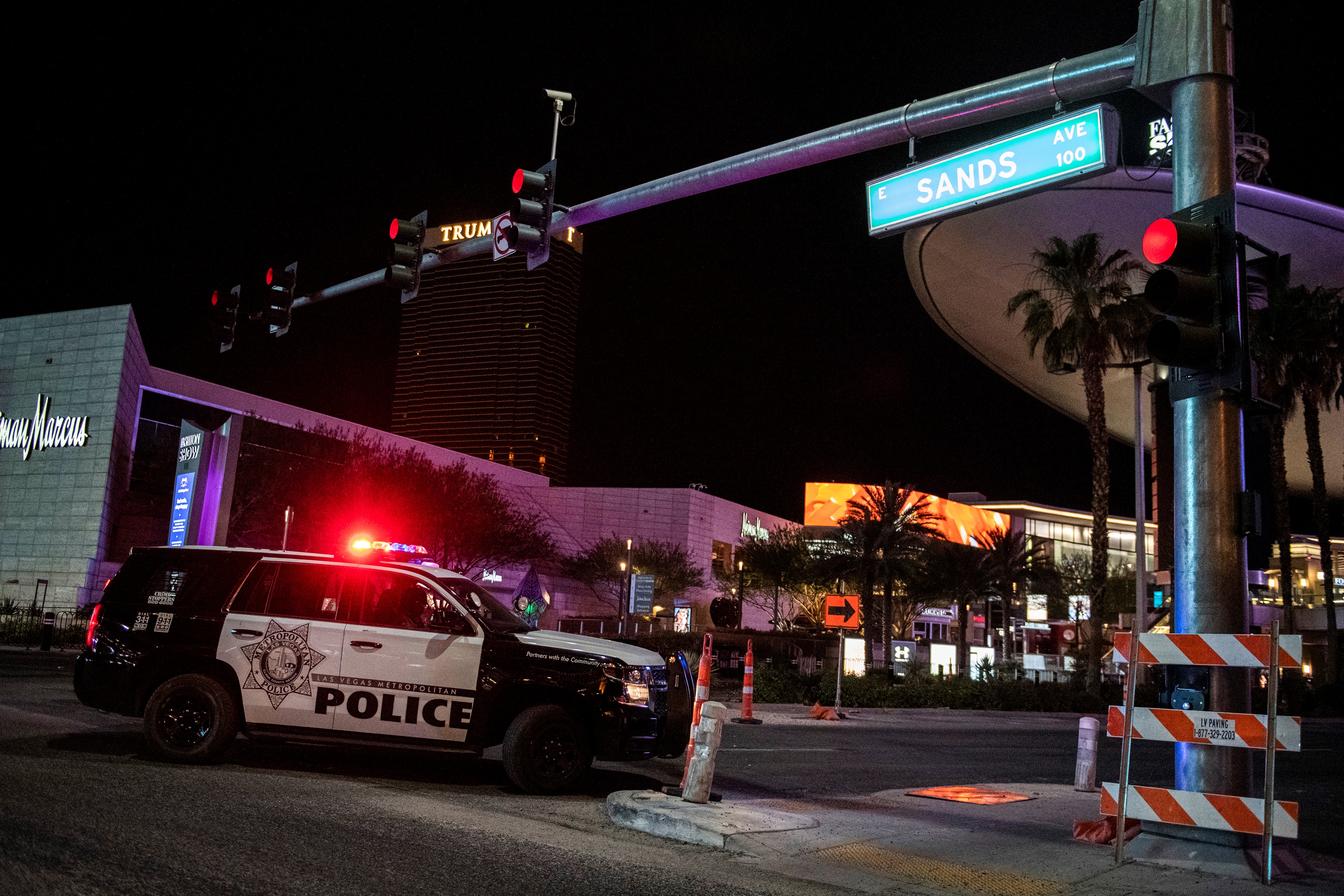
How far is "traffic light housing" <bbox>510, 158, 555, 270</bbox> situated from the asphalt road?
5.30 meters

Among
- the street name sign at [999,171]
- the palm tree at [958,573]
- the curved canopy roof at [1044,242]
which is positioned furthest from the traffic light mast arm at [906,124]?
the palm tree at [958,573]

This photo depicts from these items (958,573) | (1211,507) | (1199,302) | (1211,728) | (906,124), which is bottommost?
(1211,728)

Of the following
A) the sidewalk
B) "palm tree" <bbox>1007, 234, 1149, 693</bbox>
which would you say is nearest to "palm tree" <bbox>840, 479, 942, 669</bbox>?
"palm tree" <bbox>1007, 234, 1149, 693</bbox>

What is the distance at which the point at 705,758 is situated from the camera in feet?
27.6

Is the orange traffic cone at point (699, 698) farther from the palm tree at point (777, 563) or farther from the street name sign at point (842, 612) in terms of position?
the palm tree at point (777, 563)

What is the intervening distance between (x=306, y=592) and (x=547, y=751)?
8.73 ft

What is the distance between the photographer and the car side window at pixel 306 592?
31.5 feet

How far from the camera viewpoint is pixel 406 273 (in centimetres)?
1267

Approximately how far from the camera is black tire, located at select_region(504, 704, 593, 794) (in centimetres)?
899

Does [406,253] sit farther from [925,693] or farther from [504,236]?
[925,693]

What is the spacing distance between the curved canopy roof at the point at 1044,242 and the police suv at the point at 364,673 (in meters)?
25.9

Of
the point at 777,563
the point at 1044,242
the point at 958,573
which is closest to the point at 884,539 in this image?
the point at 958,573

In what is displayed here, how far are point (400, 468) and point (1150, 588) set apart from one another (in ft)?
143

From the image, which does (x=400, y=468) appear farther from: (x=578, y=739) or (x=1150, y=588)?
(x=578, y=739)
